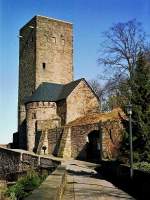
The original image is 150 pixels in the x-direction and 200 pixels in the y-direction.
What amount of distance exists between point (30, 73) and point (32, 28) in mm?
6076

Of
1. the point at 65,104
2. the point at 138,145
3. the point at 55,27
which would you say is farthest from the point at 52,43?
the point at 138,145

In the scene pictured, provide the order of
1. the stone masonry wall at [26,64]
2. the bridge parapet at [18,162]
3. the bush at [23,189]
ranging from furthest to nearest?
the stone masonry wall at [26,64] < the bridge parapet at [18,162] < the bush at [23,189]

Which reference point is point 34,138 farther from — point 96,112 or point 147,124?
point 147,124

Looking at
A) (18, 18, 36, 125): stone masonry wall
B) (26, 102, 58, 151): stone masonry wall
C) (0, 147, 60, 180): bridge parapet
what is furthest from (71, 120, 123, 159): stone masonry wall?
(18, 18, 36, 125): stone masonry wall

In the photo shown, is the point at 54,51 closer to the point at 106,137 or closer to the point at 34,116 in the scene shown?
the point at 34,116

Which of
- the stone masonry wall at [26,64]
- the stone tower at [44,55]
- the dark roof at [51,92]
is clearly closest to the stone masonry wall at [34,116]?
the dark roof at [51,92]

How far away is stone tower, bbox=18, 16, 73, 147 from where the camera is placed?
184 feet

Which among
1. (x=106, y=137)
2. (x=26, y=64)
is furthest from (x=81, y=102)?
(x=106, y=137)

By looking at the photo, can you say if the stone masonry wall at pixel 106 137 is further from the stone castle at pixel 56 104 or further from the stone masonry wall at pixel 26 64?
the stone masonry wall at pixel 26 64

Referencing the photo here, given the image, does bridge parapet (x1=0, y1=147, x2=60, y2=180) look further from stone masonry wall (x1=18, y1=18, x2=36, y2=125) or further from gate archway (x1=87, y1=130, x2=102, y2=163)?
stone masonry wall (x1=18, y1=18, x2=36, y2=125)

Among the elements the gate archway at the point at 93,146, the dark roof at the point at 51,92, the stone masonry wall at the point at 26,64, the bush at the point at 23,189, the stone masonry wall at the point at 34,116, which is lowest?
the bush at the point at 23,189

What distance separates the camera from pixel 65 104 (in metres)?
47.7

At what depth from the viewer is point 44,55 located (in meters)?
56.3

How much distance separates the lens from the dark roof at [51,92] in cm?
4922
